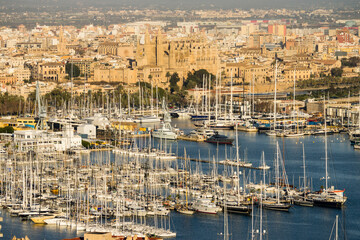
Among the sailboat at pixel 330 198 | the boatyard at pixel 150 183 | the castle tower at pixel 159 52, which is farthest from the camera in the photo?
the castle tower at pixel 159 52

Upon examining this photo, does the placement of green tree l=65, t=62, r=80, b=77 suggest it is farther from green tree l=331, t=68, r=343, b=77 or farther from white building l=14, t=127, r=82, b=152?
white building l=14, t=127, r=82, b=152

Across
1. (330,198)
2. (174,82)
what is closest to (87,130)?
(330,198)

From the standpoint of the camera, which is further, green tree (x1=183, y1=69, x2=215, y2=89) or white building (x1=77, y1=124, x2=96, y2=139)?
green tree (x1=183, y1=69, x2=215, y2=89)

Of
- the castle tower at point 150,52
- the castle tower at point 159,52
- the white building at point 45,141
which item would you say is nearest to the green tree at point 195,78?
the castle tower at point 159,52

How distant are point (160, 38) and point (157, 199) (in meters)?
25.6

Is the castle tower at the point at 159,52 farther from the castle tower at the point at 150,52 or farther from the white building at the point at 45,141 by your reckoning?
the white building at the point at 45,141

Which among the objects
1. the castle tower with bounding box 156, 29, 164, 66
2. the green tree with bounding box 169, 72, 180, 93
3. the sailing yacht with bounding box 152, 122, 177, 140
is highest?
the castle tower with bounding box 156, 29, 164, 66

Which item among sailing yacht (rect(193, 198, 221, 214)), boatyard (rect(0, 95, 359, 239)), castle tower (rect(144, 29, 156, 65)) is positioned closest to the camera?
boatyard (rect(0, 95, 359, 239))

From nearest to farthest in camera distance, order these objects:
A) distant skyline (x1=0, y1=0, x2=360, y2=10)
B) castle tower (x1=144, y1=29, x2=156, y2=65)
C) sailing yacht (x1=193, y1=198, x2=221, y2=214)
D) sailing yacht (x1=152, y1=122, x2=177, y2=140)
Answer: sailing yacht (x1=193, y1=198, x2=221, y2=214), sailing yacht (x1=152, y1=122, x2=177, y2=140), castle tower (x1=144, y1=29, x2=156, y2=65), distant skyline (x1=0, y1=0, x2=360, y2=10)

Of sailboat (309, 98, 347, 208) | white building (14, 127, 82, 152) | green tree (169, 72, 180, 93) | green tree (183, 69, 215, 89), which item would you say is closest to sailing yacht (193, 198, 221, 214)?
A: sailboat (309, 98, 347, 208)

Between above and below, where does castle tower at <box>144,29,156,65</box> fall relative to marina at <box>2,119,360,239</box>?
above

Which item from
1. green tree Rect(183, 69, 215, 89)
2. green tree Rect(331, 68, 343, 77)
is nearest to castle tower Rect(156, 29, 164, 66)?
green tree Rect(183, 69, 215, 89)

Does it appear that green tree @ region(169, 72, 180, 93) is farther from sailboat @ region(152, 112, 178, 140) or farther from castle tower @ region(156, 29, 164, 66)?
sailboat @ region(152, 112, 178, 140)

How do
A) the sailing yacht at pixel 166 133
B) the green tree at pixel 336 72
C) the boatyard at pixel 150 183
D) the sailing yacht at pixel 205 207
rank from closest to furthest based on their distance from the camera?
the boatyard at pixel 150 183 → the sailing yacht at pixel 205 207 → the sailing yacht at pixel 166 133 → the green tree at pixel 336 72
